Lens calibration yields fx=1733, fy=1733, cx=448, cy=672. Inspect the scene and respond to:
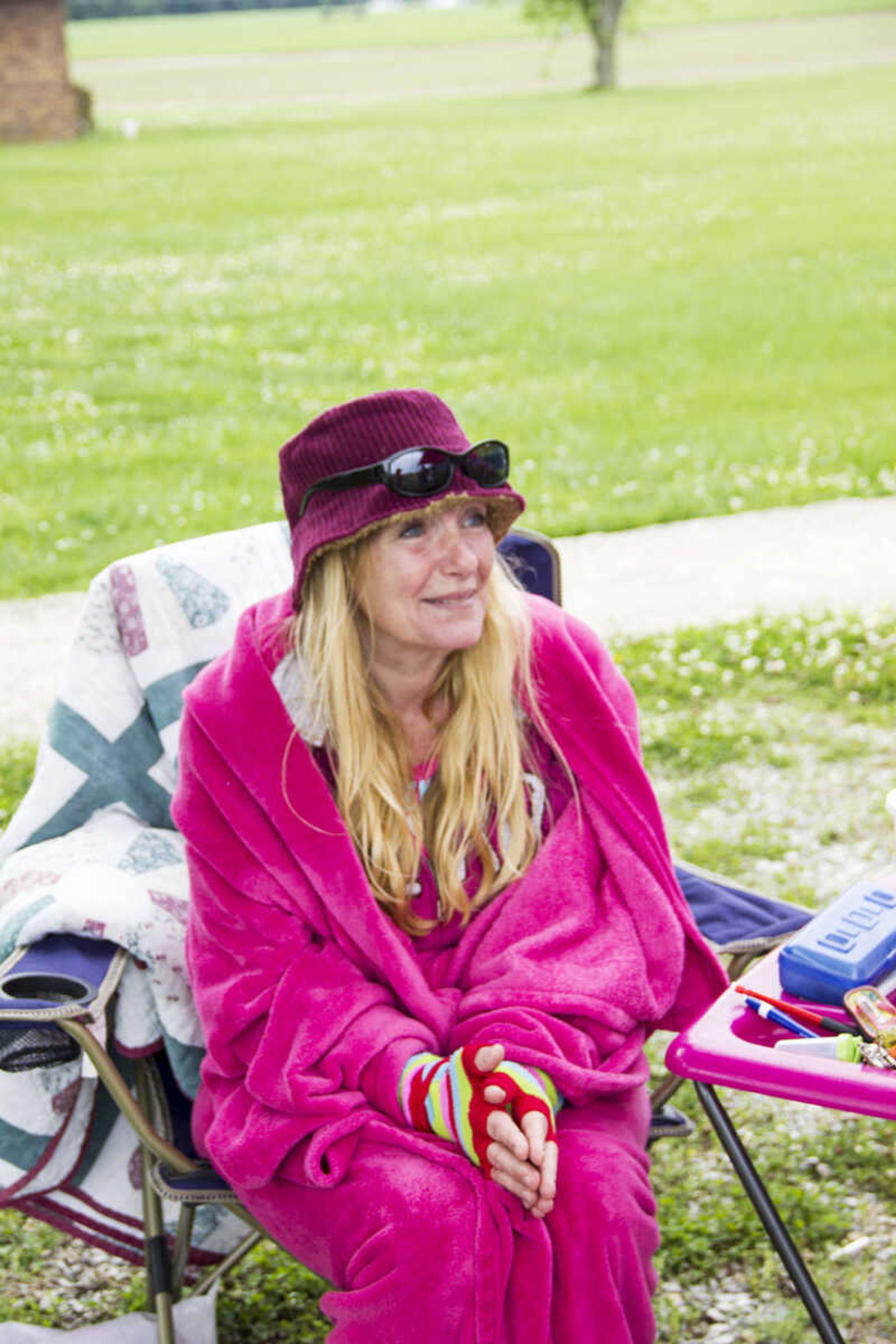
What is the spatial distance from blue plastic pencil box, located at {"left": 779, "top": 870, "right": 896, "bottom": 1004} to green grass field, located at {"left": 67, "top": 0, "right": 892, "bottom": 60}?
5380cm

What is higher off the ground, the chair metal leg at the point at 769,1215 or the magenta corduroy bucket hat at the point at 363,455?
the magenta corduroy bucket hat at the point at 363,455

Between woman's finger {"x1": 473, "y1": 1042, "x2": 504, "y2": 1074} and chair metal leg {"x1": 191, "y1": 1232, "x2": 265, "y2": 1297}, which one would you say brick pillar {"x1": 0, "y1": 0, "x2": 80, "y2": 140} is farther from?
woman's finger {"x1": 473, "y1": 1042, "x2": 504, "y2": 1074}

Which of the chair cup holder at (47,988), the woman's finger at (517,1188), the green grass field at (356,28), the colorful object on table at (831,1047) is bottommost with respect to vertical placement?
the green grass field at (356,28)

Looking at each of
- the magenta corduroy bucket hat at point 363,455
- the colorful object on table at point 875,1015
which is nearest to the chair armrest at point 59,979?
the magenta corduroy bucket hat at point 363,455

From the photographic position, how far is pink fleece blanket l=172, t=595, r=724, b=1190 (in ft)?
8.49

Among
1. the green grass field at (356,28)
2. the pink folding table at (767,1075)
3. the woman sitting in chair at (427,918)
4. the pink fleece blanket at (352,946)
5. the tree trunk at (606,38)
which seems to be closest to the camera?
the pink folding table at (767,1075)

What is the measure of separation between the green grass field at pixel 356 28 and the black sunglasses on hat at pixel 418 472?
53.4m

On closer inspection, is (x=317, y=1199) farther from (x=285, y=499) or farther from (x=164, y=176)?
(x=164, y=176)

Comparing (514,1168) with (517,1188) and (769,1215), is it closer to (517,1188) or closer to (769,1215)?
(517,1188)

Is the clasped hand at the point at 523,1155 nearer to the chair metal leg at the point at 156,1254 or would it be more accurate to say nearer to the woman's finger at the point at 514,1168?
the woman's finger at the point at 514,1168

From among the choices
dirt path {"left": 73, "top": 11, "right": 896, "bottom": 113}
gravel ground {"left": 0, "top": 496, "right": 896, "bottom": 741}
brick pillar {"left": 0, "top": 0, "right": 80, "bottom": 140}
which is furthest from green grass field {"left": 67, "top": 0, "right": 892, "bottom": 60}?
gravel ground {"left": 0, "top": 496, "right": 896, "bottom": 741}

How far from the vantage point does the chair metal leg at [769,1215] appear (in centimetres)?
246

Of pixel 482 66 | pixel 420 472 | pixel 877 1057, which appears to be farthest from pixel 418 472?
pixel 482 66

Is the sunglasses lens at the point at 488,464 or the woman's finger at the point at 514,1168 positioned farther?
the sunglasses lens at the point at 488,464
